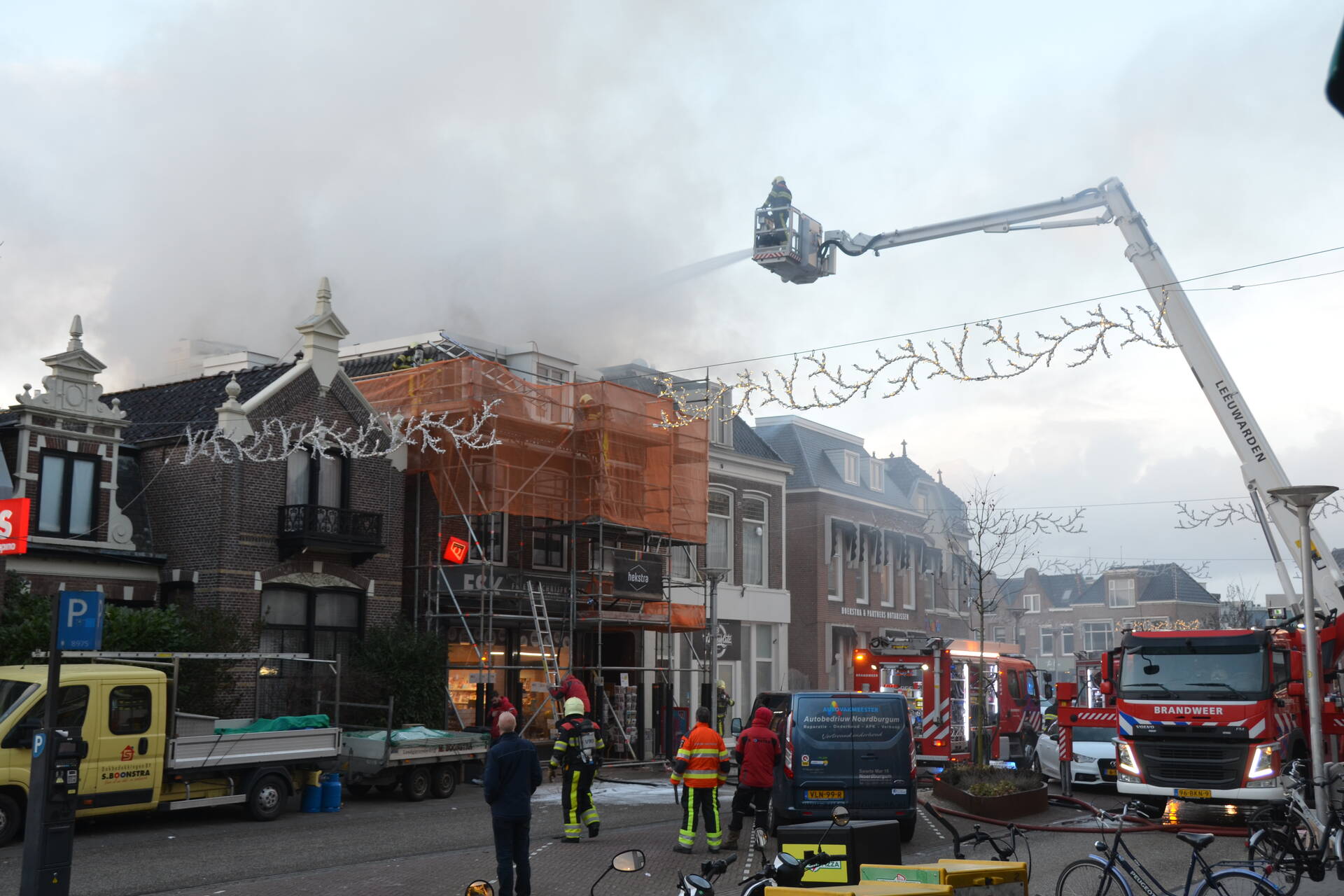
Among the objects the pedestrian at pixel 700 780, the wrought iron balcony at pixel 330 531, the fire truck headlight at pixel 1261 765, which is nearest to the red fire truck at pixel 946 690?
the fire truck headlight at pixel 1261 765

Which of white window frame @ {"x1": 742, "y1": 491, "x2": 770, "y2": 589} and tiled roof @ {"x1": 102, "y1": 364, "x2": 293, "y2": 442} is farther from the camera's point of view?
white window frame @ {"x1": 742, "y1": 491, "x2": 770, "y2": 589}

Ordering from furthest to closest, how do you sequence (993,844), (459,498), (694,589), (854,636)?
(854,636), (694,589), (459,498), (993,844)

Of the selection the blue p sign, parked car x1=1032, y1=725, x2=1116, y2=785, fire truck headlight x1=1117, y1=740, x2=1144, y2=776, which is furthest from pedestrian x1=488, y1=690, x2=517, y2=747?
parked car x1=1032, y1=725, x2=1116, y2=785

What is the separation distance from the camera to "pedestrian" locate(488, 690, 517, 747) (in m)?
11.8

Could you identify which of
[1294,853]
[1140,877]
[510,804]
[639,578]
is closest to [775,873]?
[1140,877]

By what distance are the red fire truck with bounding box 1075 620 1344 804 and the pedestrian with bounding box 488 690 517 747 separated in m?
8.42

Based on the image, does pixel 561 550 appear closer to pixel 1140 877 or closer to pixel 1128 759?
pixel 1128 759

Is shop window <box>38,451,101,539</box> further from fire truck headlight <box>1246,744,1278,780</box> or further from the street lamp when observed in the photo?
fire truck headlight <box>1246,744,1278,780</box>

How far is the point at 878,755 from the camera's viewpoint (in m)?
14.8

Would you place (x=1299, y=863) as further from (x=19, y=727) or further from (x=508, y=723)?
(x=19, y=727)

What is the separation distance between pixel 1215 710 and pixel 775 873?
1187 cm

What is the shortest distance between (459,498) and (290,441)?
3718 mm

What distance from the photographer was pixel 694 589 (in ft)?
112

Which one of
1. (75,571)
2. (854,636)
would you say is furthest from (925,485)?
(75,571)
